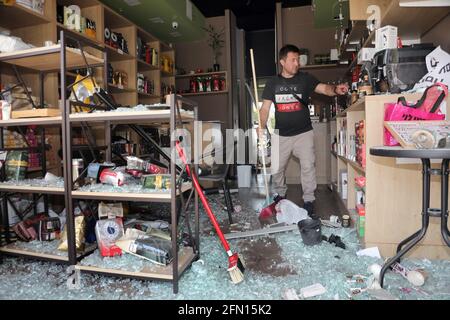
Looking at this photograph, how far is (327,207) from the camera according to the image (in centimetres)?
305

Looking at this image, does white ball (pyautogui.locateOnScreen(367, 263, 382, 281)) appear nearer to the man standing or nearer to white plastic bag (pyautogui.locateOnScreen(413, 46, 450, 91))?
white plastic bag (pyautogui.locateOnScreen(413, 46, 450, 91))

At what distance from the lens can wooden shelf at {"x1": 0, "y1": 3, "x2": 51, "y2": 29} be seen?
2253mm

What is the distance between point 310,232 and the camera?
1984 mm

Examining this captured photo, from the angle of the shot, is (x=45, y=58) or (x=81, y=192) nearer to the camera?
(x=81, y=192)

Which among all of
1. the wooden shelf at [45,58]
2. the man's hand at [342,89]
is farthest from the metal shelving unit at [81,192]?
the man's hand at [342,89]

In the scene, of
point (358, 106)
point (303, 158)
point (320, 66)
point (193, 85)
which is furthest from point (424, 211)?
point (193, 85)

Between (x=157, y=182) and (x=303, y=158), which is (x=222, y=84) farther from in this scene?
(x=157, y=182)

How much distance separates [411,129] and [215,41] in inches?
182

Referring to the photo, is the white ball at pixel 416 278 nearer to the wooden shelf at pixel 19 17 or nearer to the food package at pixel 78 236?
the food package at pixel 78 236

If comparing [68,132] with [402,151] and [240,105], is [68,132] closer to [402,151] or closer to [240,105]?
[402,151]

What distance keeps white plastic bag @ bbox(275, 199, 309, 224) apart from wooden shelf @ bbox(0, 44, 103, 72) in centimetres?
179

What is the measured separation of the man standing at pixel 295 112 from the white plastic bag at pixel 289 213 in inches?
10.4

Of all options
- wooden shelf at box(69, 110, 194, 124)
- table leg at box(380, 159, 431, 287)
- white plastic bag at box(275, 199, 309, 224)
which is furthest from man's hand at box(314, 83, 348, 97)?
wooden shelf at box(69, 110, 194, 124)

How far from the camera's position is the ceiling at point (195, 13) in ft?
11.5
